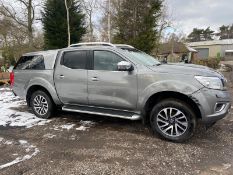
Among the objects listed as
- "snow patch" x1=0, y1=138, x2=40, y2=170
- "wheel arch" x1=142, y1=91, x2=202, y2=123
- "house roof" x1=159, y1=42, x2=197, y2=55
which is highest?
"house roof" x1=159, y1=42, x2=197, y2=55

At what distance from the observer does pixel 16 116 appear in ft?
20.9

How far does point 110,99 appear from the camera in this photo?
4930 millimetres

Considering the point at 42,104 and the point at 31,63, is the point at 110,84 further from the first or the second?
the point at 31,63

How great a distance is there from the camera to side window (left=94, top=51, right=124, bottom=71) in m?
4.91

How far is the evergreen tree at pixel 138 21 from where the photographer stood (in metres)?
16.7

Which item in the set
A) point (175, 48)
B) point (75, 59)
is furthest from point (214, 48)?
point (75, 59)

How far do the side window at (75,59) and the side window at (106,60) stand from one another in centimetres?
31

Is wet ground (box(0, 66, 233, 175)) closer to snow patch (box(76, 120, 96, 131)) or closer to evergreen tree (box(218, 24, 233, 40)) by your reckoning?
snow patch (box(76, 120, 96, 131))

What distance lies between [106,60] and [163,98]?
143 cm

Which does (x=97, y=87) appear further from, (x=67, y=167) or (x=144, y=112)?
(x=67, y=167)

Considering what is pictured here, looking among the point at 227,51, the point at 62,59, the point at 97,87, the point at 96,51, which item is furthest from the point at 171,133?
the point at 227,51

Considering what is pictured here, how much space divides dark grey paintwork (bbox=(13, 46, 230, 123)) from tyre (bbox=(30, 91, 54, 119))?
9.8 inches

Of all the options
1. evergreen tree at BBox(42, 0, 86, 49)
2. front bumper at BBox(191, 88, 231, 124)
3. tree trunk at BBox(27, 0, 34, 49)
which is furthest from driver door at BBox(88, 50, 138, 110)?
tree trunk at BBox(27, 0, 34, 49)

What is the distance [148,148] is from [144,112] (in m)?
0.74
